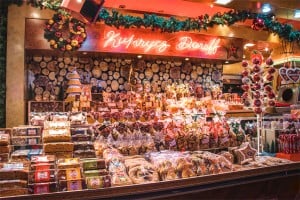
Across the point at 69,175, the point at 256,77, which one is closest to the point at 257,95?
the point at 256,77

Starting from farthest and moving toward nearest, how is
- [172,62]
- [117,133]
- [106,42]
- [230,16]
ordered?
[172,62], [106,42], [230,16], [117,133]

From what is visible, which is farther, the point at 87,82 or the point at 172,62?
the point at 172,62

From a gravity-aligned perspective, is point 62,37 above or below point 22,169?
above

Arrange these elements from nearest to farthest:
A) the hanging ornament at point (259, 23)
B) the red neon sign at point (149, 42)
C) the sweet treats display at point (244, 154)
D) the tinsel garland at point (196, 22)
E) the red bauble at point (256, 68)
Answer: the sweet treats display at point (244, 154) < the red bauble at point (256, 68) < the tinsel garland at point (196, 22) < the hanging ornament at point (259, 23) < the red neon sign at point (149, 42)

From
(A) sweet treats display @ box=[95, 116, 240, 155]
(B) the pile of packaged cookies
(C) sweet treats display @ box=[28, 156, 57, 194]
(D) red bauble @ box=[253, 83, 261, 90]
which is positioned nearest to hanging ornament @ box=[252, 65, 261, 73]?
(D) red bauble @ box=[253, 83, 261, 90]

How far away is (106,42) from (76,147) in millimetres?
3656

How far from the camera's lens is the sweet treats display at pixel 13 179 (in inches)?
76.6

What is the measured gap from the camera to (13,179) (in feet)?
6.61

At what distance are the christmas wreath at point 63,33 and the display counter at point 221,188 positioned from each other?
3.77 m

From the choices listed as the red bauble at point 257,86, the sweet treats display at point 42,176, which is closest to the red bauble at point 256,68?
the red bauble at point 257,86

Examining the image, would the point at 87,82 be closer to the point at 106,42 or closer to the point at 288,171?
the point at 106,42

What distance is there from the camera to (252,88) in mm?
4125

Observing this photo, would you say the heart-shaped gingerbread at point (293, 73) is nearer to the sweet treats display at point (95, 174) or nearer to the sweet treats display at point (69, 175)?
the sweet treats display at point (95, 174)

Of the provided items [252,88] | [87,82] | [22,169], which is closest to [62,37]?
[87,82]
